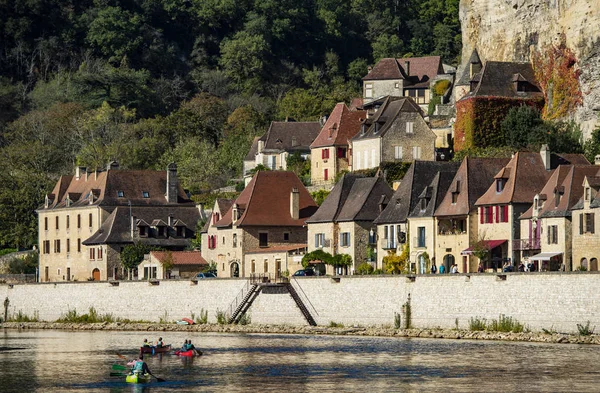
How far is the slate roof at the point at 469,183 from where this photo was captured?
288ft

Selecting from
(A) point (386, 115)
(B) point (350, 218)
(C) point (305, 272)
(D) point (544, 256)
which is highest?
(A) point (386, 115)

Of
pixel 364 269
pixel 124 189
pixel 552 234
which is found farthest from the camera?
pixel 124 189

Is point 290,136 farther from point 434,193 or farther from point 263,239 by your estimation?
point 434,193

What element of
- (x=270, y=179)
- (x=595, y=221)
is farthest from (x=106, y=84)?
(x=595, y=221)

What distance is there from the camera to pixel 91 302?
9538 centimetres

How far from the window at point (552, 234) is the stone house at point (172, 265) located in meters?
27.8

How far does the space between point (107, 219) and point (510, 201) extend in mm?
35115

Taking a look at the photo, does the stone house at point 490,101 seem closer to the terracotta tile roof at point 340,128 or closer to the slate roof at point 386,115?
the slate roof at point 386,115

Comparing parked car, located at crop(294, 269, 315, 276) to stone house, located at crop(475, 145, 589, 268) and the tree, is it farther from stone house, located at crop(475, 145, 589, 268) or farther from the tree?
the tree

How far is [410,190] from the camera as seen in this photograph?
301 ft

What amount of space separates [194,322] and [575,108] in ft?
98.6

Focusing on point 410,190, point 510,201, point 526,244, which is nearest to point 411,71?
point 410,190

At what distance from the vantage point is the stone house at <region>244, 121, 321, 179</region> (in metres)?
128

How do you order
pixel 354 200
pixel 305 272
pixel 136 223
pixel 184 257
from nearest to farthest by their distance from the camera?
1. pixel 305 272
2. pixel 354 200
3. pixel 184 257
4. pixel 136 223
